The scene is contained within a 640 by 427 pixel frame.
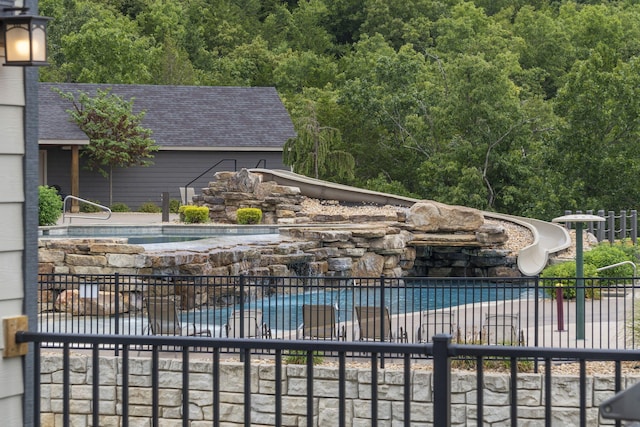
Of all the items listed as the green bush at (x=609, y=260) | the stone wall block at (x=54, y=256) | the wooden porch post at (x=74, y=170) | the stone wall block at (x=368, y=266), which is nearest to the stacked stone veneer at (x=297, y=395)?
the stone wall block at (x=54, y=256)

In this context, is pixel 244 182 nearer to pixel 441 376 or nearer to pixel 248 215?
pixel 248 215

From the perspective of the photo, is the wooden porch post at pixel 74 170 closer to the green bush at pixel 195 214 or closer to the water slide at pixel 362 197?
the water slide at pixel 362 197

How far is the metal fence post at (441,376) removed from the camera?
5051 mm

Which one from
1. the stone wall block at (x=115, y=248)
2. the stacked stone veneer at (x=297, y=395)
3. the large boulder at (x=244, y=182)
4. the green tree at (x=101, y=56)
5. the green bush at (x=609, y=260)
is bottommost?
the stacked stone veneer at (x=297, y=395)

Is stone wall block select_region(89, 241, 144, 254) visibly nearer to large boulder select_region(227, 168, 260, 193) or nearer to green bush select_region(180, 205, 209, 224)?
green bush select_region(180, 205, 209, 224)

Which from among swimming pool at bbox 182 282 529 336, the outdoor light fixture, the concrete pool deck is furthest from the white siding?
the concrete pool deck

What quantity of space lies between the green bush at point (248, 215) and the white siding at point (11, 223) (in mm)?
26046

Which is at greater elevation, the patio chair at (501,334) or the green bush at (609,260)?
the green bush at (609,260)

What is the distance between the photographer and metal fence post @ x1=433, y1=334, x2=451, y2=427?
16.6 feet

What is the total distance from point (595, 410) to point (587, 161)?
967 inches

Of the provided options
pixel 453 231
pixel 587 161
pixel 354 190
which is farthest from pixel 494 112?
pixel 453 231

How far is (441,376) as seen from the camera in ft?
16.8

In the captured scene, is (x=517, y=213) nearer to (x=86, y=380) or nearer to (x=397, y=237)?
(x=397, y=237)

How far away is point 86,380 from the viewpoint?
48.0 ft
